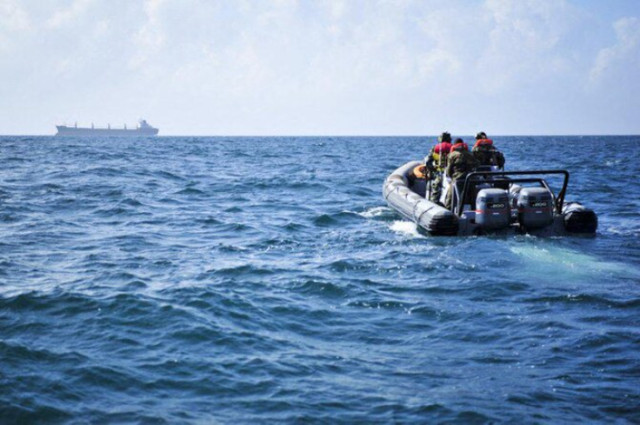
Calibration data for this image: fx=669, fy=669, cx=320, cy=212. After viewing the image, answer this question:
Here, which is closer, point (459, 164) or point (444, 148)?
point (459, 164)

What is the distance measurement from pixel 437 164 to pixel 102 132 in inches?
7202

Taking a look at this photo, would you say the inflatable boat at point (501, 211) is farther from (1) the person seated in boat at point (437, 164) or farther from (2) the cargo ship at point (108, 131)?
(2) the cargo ship at point (108, 131)

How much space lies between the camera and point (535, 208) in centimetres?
1240

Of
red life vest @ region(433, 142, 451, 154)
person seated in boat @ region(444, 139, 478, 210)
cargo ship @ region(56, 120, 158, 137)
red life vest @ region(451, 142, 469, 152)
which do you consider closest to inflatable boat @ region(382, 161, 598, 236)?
person seated in boat @ region(444, 139, 478, 210)

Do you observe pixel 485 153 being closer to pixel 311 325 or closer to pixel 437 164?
pixel 437 164

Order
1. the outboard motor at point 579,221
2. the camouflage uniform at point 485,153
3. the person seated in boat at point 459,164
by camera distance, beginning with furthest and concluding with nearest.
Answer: the camouflage uniform at point 485,153, the person seated in boat at point 459,164, the outboard motor at point 579,221

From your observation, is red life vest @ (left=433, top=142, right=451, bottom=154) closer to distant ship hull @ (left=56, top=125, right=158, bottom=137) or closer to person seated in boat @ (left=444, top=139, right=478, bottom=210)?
person seated in boat @ (left=444, top=139, right=478, bottom=210)

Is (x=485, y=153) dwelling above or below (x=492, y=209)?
above

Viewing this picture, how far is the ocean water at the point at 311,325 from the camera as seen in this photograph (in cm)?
539

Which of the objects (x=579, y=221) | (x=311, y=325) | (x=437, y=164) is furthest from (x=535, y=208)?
(x=311, y=325)

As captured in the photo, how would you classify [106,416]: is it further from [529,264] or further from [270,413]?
[529,264]

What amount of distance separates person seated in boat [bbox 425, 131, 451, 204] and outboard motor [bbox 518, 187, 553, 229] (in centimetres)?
240

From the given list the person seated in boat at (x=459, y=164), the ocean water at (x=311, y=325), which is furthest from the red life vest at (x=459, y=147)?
the ocean water at (x=311, y=325)

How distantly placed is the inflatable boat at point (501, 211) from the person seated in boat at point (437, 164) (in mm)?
630
